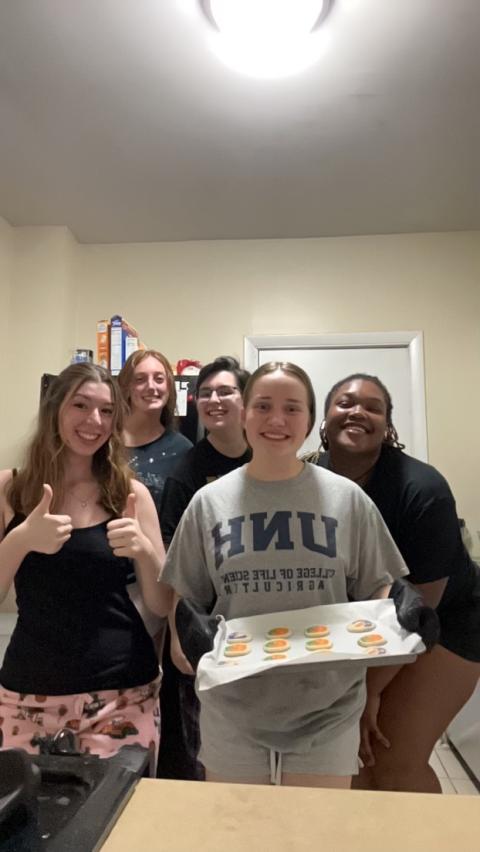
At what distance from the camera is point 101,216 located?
272cm

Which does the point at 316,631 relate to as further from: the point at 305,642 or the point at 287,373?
the point at 287,373

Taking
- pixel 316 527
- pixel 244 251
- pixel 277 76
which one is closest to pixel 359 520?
pixel 316 527

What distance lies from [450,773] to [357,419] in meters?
1.81

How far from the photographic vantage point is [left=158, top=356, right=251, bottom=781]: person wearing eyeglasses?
55.4 inches

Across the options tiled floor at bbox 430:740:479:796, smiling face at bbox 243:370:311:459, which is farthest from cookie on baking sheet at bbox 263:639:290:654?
tiled floor at bbox 430:740:479:796

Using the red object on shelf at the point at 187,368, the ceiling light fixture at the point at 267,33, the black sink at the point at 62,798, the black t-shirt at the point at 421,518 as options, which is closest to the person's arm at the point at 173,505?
the black t-shirt at the point at 421,518

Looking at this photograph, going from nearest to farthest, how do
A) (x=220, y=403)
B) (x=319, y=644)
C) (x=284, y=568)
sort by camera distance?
(x=319, y=644)
(x=284, y=568)
(x=220, y=403)

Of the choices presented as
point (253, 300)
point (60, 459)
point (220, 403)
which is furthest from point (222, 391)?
point (253, 300)

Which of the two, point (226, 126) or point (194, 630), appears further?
point (226, 126)

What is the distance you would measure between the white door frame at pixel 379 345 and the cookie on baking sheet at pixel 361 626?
196cm

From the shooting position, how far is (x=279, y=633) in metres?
0.94

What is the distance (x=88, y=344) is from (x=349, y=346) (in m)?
1.37

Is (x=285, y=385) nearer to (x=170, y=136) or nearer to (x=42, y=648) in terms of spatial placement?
(x=42, y=648)

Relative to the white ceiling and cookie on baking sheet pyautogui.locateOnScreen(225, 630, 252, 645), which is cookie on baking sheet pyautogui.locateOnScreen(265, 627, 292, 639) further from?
the white ceiling
